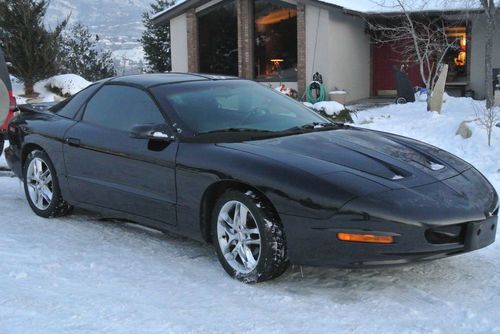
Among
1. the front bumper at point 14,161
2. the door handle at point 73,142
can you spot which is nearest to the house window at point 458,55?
the front bumper at point 14,161

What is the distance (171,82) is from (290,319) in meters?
2.42

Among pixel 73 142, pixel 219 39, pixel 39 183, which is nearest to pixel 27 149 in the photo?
pixel 39 183

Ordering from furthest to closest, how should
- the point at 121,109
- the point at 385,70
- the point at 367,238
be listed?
1. the point at 385,70
2. the point at 121,109
3. the point at 367,238

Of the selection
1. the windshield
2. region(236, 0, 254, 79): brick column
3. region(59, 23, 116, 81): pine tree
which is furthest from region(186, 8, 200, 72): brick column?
region(59, 23, 116, 81): pine tree

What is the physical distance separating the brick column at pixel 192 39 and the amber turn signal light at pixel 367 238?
16.6 m

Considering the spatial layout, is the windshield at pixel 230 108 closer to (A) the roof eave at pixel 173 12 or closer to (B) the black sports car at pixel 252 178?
(B) the black sports car at pixel 252 178

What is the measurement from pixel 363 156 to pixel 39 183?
128 inches

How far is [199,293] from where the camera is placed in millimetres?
3787

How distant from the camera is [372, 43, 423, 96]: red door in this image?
64.8 feet

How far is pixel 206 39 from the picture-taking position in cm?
1966

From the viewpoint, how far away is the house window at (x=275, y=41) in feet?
Result: 59.9

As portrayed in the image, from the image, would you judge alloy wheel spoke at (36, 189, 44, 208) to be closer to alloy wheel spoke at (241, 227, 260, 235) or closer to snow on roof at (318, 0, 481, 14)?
alloy wheel spoke at (241, 227, 260, 235)

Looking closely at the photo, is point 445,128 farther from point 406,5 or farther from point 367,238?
point 406,5

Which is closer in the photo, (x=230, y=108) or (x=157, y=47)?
(x=230, y=108)
